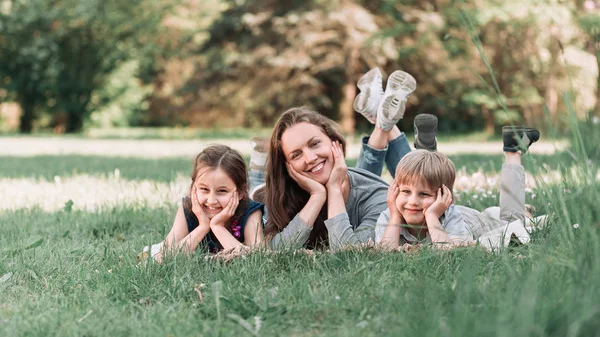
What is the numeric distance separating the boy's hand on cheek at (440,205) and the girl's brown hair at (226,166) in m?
0.92

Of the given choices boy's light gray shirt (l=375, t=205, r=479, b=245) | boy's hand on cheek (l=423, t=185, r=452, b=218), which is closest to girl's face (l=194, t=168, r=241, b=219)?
boy's light gray shirt (l=375, t=205, r=479, b=245)

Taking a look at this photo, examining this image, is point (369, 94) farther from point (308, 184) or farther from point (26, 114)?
point (26, 114)

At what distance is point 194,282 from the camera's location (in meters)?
2.64

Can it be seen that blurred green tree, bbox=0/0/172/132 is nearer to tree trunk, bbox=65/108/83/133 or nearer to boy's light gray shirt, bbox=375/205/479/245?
tree trunk, bbox=65/108/83/133

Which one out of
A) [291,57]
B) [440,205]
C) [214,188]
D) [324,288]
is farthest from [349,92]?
[324,288]

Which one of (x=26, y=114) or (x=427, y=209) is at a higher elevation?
(x=427, y=209)

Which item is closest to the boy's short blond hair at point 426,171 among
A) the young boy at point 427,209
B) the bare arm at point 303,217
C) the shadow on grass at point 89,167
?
the young boy at point 427,209

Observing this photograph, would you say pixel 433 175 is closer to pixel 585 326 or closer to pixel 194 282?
pixel 194 282

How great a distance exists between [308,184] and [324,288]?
102cm

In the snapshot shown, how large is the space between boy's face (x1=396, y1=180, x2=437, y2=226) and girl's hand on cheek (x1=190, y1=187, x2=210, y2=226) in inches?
35.9

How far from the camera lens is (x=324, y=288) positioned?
248 centimetres

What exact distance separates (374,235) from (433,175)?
0.49m

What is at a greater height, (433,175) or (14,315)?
(433,175)

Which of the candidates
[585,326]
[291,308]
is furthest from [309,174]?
[585,326]
